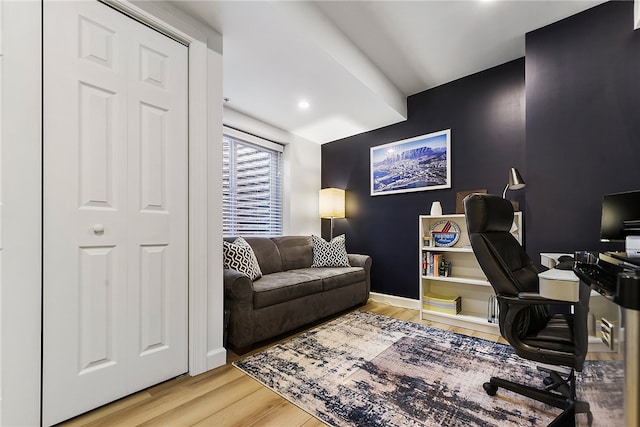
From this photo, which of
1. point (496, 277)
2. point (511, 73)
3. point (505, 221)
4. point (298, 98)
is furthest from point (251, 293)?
point (511, 73)

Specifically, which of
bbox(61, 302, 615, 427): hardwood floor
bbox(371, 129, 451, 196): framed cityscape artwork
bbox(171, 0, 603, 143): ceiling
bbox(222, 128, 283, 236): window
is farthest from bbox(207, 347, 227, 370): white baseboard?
bbox(371, 129, 451, 196): framed cityscape artwork

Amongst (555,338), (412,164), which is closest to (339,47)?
(412,164)

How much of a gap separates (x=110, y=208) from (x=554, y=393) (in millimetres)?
2607

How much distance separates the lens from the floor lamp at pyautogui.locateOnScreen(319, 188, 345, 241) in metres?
3.98

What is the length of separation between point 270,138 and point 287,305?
7.82ft

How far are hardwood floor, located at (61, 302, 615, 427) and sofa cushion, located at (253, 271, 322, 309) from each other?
0.56m

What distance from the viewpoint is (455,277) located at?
293 centimetres

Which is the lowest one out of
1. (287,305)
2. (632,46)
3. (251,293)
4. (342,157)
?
(287,305)

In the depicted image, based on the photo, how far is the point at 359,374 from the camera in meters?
1.81

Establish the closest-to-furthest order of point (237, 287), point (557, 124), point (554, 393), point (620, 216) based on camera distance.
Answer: point (554, 393) → point (620, 216) → point (237, 287) → point (557, 124)

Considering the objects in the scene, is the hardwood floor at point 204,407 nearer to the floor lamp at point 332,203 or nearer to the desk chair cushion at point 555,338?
the desk chair cushion at point 555,338

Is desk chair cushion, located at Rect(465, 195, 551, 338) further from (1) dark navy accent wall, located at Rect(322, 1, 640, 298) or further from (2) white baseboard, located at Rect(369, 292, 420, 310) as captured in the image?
(2) white baseboard, located at Rect(369, 292, 420, 310)

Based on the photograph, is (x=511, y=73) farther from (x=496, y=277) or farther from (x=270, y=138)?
(x=270, y=138)

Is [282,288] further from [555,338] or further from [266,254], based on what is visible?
[555,338]
